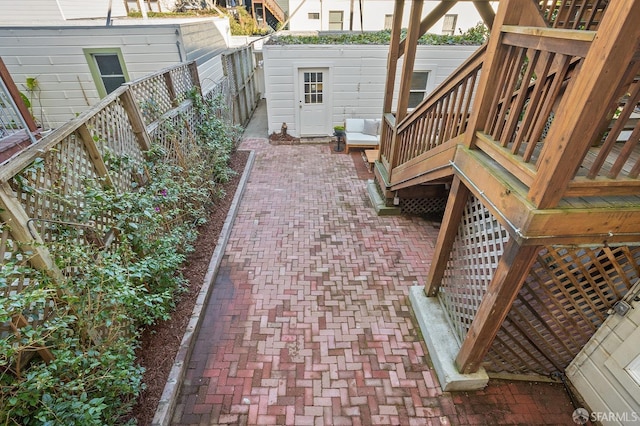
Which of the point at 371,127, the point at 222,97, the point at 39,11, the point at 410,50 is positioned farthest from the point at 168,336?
the point at 39,11

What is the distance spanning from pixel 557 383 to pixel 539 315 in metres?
0.91

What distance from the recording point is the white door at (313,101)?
26.3ft

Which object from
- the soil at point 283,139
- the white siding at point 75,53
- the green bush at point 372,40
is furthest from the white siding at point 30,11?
the soil at point 283,139

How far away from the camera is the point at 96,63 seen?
6395 millimetres

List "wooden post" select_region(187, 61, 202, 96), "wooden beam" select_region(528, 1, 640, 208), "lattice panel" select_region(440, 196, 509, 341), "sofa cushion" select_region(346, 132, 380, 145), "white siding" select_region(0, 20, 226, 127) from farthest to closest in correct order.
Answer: "sofa cushion" select_region(346, 132, 380, 145)
"white siding" select_region(0, 20, 226, 127)
"wooden post" select_region(187, 61, 202, 96)
"lattice panel" select_region(440, 196, 509, 341)
"wooden beam" select_region(528, 1, 640, 208)

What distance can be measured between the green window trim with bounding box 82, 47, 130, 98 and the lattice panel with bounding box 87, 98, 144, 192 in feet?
12.9

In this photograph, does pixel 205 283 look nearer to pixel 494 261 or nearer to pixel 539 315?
pixel 494 261

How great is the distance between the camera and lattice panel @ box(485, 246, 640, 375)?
2125mm

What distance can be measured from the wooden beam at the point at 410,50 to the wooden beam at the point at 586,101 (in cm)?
282

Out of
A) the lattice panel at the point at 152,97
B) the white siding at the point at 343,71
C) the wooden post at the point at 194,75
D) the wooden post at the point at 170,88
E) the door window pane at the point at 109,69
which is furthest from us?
the white siding at the point at 343,71

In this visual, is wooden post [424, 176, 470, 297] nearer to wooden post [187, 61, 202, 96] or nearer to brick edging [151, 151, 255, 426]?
brick edging [151, 151, 255, 426]

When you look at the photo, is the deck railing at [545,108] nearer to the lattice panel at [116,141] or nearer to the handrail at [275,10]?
the lattice panel at [116,141]

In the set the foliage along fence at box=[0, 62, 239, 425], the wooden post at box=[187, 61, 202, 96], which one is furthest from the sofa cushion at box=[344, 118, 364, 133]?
the foliage along fence at box=[0, 62, 239, 425]

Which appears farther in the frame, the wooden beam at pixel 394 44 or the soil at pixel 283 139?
the soil at pixel 283 139
